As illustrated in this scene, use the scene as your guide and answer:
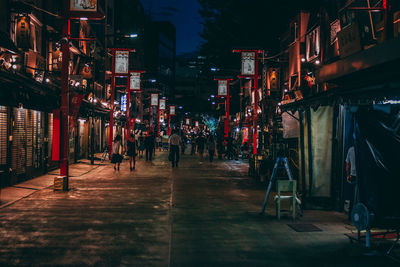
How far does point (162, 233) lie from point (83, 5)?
9096 mm

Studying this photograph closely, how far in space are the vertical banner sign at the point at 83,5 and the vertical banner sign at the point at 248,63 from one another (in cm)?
1331

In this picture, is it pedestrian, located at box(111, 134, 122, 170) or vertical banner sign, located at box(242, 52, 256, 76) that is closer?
pedestrian, located at box(111, 134, 122, 170)

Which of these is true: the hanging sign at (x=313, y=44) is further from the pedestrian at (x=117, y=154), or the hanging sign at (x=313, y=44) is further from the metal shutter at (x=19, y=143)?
the metal shutter at (x=19, y=143)

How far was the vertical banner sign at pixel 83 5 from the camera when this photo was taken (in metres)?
13.3

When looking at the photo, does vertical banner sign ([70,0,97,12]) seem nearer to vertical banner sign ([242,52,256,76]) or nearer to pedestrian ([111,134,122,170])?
pedestrian ([111,134,122,170])

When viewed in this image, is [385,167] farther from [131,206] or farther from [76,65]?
[76,65]

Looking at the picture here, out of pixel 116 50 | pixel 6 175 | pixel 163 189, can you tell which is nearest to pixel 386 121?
pixel 163 189

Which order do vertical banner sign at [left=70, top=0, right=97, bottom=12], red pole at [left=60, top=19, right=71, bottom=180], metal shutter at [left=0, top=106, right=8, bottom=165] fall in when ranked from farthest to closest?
metal shutter at [left=0, top=106, right=8, bottom=165], red pole at [left=60, top=19, right=71, bottom=180], vertical banner sign at [left=70, top=0, right=97, bottom=12]

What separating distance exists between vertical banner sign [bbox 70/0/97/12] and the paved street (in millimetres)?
6296

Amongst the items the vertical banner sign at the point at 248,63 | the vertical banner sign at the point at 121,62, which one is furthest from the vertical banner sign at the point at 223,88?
the vertical banner sign at the point at 248,63

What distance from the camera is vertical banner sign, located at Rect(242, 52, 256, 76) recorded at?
2492 centimetres

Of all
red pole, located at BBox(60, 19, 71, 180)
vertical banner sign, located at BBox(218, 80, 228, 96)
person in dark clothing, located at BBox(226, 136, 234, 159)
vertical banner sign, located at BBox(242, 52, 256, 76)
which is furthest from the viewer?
vertical banner sign, located at BBox(218, 80, 228, 96)

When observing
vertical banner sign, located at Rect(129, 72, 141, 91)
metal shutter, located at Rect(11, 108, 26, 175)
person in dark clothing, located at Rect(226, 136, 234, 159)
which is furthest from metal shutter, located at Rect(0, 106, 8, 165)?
vertical banner sign, located at Rect(129, 72, 141, 91)

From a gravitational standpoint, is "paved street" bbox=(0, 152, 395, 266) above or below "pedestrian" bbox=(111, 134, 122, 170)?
below
